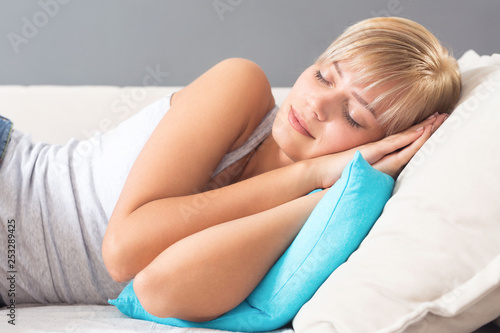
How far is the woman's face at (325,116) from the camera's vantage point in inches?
44.6

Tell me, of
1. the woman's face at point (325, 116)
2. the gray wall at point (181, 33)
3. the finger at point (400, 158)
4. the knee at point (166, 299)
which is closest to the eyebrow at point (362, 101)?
the woman's face at point (325, 116)

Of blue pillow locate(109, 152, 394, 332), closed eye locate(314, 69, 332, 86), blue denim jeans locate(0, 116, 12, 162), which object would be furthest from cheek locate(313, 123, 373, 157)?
blue denim jeans locate(0, 116, 12, 162)

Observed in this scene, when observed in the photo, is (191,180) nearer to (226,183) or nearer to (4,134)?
(226,183)

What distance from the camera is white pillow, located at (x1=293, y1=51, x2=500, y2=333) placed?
2.33ft

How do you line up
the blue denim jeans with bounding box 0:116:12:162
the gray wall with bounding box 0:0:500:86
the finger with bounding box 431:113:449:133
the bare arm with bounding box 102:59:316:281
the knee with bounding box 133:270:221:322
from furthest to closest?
the gray wall with bounding box 0:0:500:86 → the blue denim jeans with bounding box 0:116:12:162 → the finger with bounding box 431:113:449:133 → the bare arm with bounding box 102:59:316:281 → the knee with bounding box 133:270:221:322

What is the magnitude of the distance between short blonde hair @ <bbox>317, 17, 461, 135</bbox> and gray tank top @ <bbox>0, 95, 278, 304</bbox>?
30 cm

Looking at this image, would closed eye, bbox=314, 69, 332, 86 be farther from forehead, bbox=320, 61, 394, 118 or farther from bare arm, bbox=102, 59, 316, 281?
bare arm, bbox=102, 59, 316, 281

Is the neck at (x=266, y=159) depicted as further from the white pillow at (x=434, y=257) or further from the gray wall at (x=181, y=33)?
the gray wall at (x=181, y=33)

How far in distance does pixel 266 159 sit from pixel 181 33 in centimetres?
131

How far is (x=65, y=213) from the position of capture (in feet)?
4.08

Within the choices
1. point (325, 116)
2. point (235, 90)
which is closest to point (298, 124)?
point (325, 116)

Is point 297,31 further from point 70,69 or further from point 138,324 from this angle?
point 138,324

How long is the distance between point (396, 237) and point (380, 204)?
166 mm

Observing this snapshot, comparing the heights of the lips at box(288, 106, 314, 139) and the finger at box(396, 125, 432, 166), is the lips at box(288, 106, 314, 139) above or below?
above
